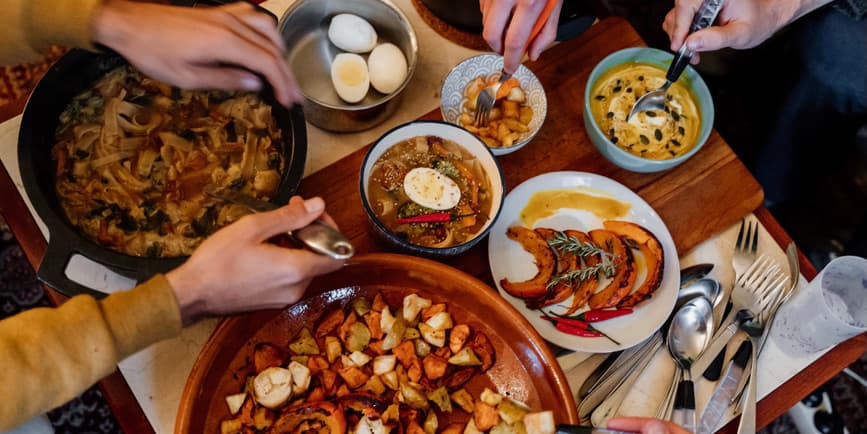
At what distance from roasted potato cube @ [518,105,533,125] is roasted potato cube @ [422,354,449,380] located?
24.1 inches

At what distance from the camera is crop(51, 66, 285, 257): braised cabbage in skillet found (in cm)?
146

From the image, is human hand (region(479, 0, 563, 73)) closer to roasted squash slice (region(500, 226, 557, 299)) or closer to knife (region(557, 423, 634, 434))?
roasted squash slice (region(500, 226, 557, 299))

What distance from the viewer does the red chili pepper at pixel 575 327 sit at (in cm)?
156

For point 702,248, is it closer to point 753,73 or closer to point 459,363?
point 459,363

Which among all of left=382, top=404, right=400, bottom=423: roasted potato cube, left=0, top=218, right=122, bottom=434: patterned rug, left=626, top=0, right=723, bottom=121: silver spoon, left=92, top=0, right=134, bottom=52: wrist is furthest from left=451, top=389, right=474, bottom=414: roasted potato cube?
left=0, top=218, right=122, bottom=434: patterned rug

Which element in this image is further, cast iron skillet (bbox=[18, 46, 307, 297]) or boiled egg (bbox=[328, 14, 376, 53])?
boiled egg (bbox=[328, 14, 376, 53])

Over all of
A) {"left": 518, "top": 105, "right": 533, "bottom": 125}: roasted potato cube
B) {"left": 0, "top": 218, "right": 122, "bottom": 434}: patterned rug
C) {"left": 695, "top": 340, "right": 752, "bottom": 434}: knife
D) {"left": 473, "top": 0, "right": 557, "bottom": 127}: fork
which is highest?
{"left": 473, "top": 0, "right": 557, "bottom": 127}: fork

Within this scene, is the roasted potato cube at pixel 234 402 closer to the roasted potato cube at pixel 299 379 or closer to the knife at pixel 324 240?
the roasted potato cube at pixel 299 379

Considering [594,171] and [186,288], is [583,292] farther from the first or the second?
[186,288]

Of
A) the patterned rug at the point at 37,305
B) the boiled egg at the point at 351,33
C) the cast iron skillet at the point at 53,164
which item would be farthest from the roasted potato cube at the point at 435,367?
the patterned rug at the point at 37,305

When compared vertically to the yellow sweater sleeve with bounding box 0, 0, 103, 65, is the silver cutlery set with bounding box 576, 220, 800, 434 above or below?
below

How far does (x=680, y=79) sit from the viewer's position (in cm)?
184

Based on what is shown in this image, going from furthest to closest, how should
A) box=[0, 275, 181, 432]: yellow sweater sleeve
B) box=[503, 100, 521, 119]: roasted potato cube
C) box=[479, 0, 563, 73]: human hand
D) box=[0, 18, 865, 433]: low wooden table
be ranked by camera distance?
1. box=[503, 100, 521, 119]: roasted potato cube
2. box=[0, 18, 865, 433]: low wooden table
3. box=[479, 0, 563, 73]: human hand
4. box=[0, 275, 181, 432]: yellow sweater sleeve

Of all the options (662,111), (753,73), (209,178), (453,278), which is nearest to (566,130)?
(662,111)
